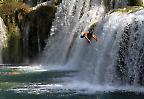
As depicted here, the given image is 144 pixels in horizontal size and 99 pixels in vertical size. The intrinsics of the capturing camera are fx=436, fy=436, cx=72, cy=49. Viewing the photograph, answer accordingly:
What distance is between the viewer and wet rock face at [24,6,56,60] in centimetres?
3722

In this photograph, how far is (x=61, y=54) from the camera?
3534 cm

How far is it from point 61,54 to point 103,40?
32.8 ft

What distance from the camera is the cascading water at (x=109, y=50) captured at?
74.7 ft

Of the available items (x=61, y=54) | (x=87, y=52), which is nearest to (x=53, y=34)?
(x=61, y=54)

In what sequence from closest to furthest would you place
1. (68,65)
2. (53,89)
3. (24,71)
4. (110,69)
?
(53,89) → (110,69) → (24,71) → (68,65)

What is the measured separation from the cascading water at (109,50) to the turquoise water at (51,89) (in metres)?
1.11

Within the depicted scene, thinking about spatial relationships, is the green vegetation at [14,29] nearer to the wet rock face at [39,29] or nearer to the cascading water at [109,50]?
the wet rock face at [39,29]

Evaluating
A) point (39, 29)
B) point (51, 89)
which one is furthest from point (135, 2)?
point (51, 89)

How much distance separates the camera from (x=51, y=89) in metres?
22.0

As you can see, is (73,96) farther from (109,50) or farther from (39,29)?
(39,29)

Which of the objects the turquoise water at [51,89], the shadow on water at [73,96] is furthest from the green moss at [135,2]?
the shadow on water at [73,96]

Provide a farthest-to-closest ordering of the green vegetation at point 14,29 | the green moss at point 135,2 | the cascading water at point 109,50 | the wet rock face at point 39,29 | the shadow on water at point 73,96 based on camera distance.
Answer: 1. the green vegetation at point 14,29
2. the wet rock face at point 39,29
3. the green moss at point 135,2
4. the cascading water at point 109,50
5. the shadow on water at point 73,96

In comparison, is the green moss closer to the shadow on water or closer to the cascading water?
the cascading water

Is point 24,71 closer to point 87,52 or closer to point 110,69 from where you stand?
point 87,52
